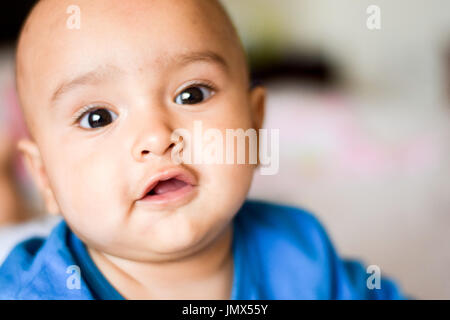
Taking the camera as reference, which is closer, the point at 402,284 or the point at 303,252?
the point at 303,252

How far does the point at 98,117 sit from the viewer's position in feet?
2.19

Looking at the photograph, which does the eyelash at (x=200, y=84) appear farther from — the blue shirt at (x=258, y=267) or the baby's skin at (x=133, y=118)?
the blue shirt at (x=258, y=267)

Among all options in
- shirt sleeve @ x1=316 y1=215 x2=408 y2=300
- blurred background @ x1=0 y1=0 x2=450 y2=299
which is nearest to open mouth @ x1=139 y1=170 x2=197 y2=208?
shirt sleeve @ x1=316 y1=215 x2=408 y2=300

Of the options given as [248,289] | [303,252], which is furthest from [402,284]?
[248,289]

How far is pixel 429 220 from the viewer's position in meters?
1.54

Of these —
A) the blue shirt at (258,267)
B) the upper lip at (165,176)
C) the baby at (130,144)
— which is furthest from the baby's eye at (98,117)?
the blue shirt at (258,267)

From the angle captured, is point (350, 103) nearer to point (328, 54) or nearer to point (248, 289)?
point (328, 54)

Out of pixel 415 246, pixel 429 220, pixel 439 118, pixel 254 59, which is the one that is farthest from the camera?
pixel 254 59

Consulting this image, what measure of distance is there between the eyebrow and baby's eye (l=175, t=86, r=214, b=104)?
40mm

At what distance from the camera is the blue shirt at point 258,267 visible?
2.34 feet

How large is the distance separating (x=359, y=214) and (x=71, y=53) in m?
1.16

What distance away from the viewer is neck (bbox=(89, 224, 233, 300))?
2.43 ft

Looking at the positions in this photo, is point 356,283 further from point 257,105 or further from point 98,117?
point 98,117

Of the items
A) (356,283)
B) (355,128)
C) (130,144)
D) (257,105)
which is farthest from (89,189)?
(355,128)
